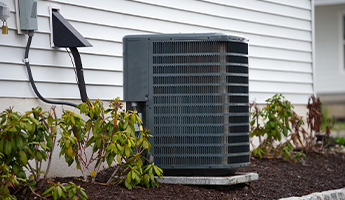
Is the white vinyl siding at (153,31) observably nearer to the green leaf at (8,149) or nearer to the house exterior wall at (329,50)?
the green leaf at (8,149)

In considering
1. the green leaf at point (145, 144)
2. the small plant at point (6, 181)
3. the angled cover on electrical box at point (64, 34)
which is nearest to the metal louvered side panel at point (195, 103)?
the green leaf at point (145, 144)

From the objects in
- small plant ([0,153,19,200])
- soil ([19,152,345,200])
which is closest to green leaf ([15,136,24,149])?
small plant ([0,153,19,200])

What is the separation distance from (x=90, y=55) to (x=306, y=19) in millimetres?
4651

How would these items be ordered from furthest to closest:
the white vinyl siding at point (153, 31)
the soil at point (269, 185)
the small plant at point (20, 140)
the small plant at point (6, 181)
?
the white vinyl siding at point (153, 31), the soil at point (269, 185), the small plant at point (20, 140), the small plant at point (6, 181)

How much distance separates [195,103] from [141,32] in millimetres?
1577

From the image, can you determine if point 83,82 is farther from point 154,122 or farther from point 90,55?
point 154,122

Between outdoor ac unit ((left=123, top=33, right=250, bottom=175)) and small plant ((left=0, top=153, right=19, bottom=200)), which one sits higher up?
outdoor ac unit ((left=123, top=33, right=250, bottom=175))

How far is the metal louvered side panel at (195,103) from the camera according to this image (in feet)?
15.3

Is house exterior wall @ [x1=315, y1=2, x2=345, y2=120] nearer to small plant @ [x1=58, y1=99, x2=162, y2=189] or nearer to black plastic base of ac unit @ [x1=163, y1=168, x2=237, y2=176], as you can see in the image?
black plastic base of ac unit @ [x1=163, y1=168, x2=237, y2=176]

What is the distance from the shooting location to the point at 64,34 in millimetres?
4855

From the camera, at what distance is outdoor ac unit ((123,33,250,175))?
4.68m

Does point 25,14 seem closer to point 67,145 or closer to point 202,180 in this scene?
point 67,145

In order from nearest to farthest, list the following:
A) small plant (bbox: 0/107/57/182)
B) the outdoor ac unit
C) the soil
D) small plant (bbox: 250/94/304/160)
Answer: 1. small plant (bbox: 0/107/57/182)
2. the soil
3. the outdoor ac unit
4. small plant (bbox: 250/94/304/160)

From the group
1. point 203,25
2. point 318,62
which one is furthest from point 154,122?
point 318,62
